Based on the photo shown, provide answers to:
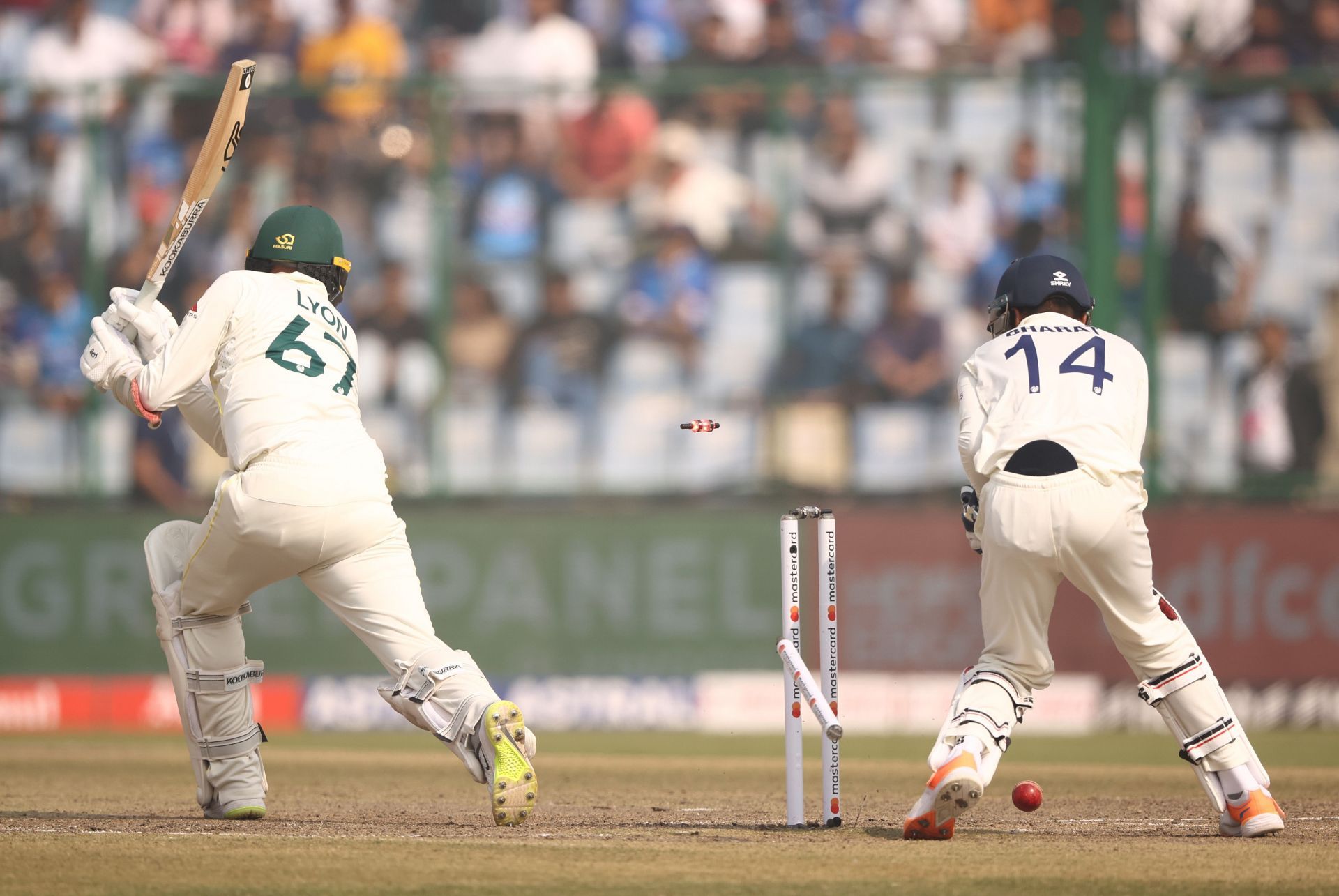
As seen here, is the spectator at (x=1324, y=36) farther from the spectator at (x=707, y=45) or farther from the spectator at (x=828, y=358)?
the spectator at (x=707, y=45)

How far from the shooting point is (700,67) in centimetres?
1426

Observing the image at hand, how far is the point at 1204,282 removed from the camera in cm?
1319

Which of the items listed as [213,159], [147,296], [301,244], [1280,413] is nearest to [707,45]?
[1280,413]

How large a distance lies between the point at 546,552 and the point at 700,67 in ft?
13.7

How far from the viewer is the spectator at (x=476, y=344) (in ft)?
44.1

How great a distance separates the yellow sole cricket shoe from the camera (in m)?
6.23

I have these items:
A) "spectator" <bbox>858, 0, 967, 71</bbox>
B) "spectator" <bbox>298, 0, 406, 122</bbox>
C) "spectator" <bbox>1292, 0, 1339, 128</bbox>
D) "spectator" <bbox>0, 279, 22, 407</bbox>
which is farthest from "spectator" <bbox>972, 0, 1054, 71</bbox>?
"spectator" <bbox>0, 279, 22, 407</bbox>

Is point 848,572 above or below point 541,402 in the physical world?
below

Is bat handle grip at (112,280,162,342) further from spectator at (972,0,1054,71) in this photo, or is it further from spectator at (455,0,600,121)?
spectator at (972,0,1054,71)

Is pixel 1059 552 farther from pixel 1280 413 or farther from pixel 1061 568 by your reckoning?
pixel 1280 413

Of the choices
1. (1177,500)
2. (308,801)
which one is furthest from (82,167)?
(1177,500)

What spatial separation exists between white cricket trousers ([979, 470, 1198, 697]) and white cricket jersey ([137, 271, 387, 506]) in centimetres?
220

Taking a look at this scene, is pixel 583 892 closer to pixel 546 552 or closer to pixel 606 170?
pixel 546 552

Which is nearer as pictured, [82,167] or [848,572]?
[848,572]
